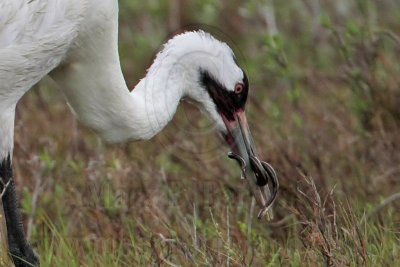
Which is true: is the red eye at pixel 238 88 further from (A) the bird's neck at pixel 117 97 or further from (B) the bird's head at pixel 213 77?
(A) the bird's neck at pixel 117 97

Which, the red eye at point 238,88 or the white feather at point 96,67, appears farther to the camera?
the red eye at point 238,88

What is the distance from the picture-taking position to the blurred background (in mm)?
5688

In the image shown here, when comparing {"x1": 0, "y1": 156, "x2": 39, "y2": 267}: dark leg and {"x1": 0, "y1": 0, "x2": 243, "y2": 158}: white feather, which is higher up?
{"x1": 0, "y1": 0, "x2": 243, "y2": 158}: white feather

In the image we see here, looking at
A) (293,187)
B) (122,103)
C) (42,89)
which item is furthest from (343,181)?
(42,89)

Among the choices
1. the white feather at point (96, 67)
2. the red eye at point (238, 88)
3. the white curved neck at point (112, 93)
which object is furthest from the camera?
the red eye at point (238, 88)

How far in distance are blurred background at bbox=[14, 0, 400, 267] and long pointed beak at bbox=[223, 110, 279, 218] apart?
0.15m

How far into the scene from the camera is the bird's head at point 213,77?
5906 millimetres

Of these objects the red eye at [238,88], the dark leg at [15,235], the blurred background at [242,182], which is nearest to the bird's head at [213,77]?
the red eye at [238,88]

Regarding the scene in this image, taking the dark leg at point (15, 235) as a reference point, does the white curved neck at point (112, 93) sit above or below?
above

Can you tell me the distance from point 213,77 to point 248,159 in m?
0.50

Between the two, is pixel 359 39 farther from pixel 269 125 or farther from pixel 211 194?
pixel 211 194

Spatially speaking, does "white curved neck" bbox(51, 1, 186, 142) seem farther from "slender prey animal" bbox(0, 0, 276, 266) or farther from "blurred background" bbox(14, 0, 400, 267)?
"blurred background" bbox(14, 0, 400, 267)

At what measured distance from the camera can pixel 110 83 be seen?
5891 mm

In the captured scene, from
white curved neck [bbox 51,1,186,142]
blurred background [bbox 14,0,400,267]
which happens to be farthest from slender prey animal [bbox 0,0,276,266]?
blurred background [bbox 14,0,400,267]
